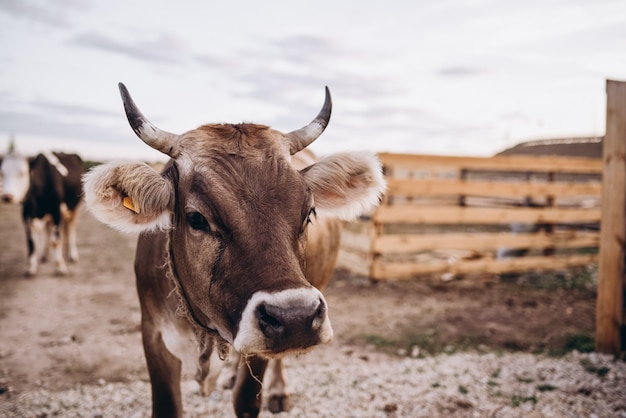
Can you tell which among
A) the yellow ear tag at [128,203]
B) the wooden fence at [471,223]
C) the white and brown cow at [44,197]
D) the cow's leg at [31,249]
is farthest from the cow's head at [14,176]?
the yellow ear tag at [128,203]

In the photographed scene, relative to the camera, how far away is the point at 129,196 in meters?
2.27

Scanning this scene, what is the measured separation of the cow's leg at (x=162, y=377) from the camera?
2762 mm

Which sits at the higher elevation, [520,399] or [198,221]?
[198,221]

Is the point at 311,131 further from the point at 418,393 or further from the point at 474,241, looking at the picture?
the point at 474,241

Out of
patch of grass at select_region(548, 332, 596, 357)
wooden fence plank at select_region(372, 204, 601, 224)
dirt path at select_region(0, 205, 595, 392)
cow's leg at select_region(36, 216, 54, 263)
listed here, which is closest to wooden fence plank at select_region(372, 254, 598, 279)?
dirt path at select_region(0, 205, 595, 392)

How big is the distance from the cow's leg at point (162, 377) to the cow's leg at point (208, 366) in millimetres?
162

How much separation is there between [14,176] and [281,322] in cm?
911

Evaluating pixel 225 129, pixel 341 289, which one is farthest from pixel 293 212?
pixel 341 289

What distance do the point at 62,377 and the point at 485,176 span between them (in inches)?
626

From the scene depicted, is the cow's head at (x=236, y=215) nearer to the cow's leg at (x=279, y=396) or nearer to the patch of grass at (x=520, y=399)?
the cow's leg at (x=279, y=396)

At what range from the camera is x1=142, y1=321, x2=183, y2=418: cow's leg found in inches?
109

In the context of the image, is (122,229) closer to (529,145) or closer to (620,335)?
(620,335)

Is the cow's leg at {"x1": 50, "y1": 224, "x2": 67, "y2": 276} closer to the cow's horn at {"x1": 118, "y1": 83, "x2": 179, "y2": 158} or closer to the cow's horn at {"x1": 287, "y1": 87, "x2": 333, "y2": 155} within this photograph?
the cow's horn at {"x1": 118, "y1": 83, "x2": 179, "y2": 158}

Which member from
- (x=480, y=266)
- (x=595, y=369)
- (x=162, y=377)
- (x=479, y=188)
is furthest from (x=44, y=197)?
(x=595, y=369)
